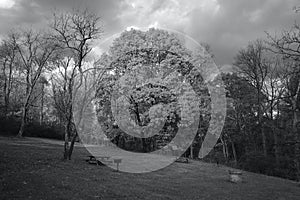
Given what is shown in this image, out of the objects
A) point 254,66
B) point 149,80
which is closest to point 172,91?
point 149,80

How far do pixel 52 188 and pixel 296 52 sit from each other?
34.9 ft

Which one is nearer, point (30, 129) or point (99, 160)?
point (99, 160)

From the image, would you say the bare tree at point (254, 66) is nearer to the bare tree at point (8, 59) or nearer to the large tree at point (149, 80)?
the large tree at point (149, 80)

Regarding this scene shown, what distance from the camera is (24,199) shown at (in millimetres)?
7121

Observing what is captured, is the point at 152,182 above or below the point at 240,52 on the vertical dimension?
below

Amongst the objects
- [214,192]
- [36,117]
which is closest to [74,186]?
[214,192]

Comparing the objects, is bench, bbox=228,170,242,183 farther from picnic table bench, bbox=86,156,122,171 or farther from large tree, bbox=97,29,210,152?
large tree, bbox=97,29,210,152

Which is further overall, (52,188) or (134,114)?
(134,114)

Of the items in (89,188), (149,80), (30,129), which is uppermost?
(149,80)

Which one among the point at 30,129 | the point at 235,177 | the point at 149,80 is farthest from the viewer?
the point at 30,129

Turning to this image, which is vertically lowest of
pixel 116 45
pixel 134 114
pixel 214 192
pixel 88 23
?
pixel 214 192

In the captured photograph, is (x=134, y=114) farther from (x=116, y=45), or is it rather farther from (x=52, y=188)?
(x=52, y=188)

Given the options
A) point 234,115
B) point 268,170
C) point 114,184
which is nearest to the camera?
point 114,184

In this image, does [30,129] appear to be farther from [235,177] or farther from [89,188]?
[89,188]
